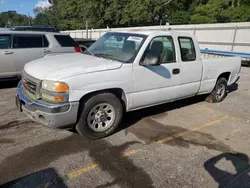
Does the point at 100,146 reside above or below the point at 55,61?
below

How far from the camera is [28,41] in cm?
660

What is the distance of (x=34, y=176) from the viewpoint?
9.01 feet

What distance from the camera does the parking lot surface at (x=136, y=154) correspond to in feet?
9.00

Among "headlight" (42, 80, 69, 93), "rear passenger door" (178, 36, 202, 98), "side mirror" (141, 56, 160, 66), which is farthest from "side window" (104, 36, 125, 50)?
"headlight" (42, 80, 69, 93)

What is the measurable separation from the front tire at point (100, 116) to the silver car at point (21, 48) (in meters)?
4.07

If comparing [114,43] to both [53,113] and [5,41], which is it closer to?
[53,113]

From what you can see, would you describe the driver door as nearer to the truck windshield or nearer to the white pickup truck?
the white pickup truck

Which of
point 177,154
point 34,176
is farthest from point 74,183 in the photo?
point 177,154

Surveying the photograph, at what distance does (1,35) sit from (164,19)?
36.4m

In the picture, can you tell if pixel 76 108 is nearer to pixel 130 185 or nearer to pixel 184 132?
pixel 130 185

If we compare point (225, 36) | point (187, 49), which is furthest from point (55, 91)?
point (225, 36)

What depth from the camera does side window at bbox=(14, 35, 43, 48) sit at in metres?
6.39

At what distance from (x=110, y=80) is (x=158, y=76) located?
1.08 metres

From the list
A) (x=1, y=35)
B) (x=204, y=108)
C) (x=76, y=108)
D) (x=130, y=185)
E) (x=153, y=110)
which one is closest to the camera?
(x=130, y=185)
